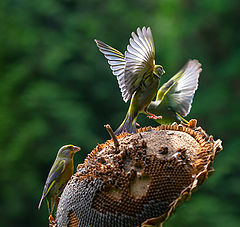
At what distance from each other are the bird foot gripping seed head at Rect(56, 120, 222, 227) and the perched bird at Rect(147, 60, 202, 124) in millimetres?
596

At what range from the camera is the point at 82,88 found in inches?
539

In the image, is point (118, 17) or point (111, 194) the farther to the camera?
point (118, 17)

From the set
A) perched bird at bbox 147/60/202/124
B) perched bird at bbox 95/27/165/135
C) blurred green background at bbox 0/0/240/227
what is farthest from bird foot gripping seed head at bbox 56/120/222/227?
blurred green background at bbox 0/0/240/227

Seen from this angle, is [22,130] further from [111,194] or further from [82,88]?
[111,194]

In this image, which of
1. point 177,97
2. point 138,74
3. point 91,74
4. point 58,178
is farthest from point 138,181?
point 91,74

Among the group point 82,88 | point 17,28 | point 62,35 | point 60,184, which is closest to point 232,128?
point 82,88

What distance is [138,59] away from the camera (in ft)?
10.3

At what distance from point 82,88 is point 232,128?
14.7ft

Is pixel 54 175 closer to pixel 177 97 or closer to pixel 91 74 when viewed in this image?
pixel 177 97

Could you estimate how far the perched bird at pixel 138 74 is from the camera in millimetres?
3100

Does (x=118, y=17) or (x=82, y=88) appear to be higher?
(x=118, y=17)

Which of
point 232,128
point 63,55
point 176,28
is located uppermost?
point 176,28

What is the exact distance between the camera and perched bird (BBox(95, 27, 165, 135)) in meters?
3.10

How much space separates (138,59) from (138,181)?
0.84 m
